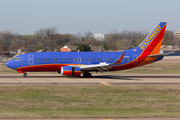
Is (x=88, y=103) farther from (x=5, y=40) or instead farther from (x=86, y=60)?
(x=5, y=40)

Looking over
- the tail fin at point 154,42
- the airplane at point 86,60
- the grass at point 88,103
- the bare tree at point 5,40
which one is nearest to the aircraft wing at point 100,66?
the airplane at point 86,60

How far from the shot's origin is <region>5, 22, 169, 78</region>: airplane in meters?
39.2

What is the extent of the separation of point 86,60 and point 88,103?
66.6ft

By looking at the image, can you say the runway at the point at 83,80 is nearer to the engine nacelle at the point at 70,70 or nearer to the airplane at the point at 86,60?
the engine nacelle at the point at 70,70

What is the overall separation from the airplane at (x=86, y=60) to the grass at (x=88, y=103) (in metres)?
11.8

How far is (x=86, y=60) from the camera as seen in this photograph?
133ft

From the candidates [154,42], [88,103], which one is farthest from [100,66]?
[88,103]

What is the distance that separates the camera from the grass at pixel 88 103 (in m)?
16.3

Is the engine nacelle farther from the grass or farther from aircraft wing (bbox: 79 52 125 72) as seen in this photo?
the grass

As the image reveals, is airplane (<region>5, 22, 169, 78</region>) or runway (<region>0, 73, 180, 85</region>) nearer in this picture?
runway (<region>0, 73, 180, 85</region>)

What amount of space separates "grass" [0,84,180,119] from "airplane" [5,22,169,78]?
11.8m

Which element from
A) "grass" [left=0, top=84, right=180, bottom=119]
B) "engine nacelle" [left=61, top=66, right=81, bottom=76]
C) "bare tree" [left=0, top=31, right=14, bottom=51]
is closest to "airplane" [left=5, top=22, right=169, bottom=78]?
"engine nacelle" [left=61, top=66, right=81, bottom=76]

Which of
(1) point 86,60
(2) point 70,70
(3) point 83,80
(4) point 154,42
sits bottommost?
(3) point 83,80

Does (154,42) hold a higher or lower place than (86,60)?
higher
